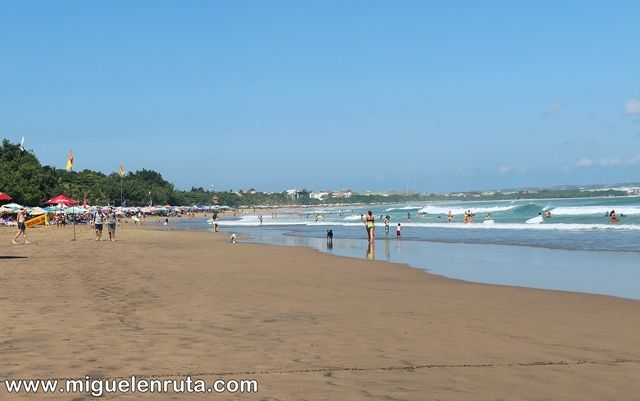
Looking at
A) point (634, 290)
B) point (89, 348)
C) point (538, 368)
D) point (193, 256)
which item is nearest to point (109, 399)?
point (89, 348)

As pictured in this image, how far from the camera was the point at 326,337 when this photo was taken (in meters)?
7.64

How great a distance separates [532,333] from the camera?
823 centimetres

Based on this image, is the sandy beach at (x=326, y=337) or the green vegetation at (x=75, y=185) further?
the green vegetation at (x=75, y=185)

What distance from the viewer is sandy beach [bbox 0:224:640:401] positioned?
5629mm

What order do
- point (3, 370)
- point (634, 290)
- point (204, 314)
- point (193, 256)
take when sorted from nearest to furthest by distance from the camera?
point (3, 370), point (204, 314), point (634, 290), point (193, 256)

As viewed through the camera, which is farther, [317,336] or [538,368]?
[317,336]

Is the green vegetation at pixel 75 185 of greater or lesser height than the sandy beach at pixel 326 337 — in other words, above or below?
above

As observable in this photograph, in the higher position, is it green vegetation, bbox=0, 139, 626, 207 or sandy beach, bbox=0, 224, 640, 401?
green vegetation, bbox=0, 139, 626, 207

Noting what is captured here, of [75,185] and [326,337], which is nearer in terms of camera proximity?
[326,337]

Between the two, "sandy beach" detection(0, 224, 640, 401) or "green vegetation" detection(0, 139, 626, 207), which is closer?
"sandy beach" detection(0, 224, 640, 401)

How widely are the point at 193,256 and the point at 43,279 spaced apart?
30.2 ft

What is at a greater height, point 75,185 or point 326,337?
point 75,185

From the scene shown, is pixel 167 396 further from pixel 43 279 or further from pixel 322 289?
pixel 43 279

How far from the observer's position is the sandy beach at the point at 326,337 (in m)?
5.63
